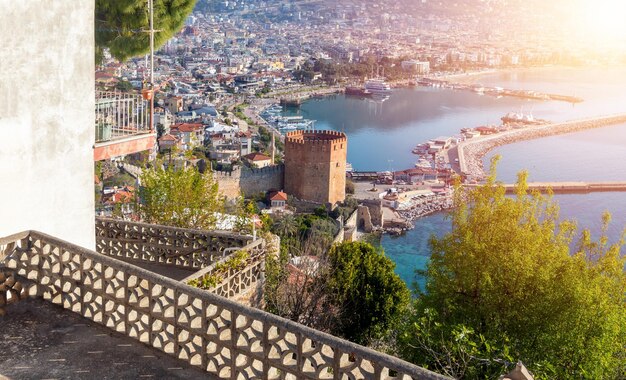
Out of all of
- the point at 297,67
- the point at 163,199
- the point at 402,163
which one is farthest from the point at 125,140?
the point at 297,67

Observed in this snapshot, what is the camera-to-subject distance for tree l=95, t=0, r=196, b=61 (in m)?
5.22

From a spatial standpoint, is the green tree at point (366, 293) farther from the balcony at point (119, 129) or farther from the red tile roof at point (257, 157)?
the red tile roof at point (257, 157)

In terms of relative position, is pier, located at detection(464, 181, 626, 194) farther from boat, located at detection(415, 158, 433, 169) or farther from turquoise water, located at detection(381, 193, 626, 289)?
boat, located at detection(415, 158, 433, 169)

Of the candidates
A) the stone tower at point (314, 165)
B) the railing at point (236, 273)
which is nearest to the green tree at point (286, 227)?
the stone tower at point (314, 165)

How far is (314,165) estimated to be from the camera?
2036 cm

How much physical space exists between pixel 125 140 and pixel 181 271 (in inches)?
31.5

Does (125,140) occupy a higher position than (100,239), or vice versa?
(125,140)

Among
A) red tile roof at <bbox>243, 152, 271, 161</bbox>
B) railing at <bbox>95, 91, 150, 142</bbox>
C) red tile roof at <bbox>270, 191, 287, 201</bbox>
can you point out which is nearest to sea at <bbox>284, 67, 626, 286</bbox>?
red tile roof at <bbox>270, 191, 287, 201</bbox>

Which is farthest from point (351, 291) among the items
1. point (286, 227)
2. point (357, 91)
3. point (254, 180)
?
point (357, 91)

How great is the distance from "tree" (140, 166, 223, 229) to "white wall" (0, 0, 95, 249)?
2.05 metres

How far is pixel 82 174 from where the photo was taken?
3.33 m

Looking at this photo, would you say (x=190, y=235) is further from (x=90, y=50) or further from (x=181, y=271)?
(x=90, y=50)

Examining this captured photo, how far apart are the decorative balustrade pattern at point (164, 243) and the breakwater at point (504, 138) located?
27193 millimetres

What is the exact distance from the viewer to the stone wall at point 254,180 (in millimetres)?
20562
